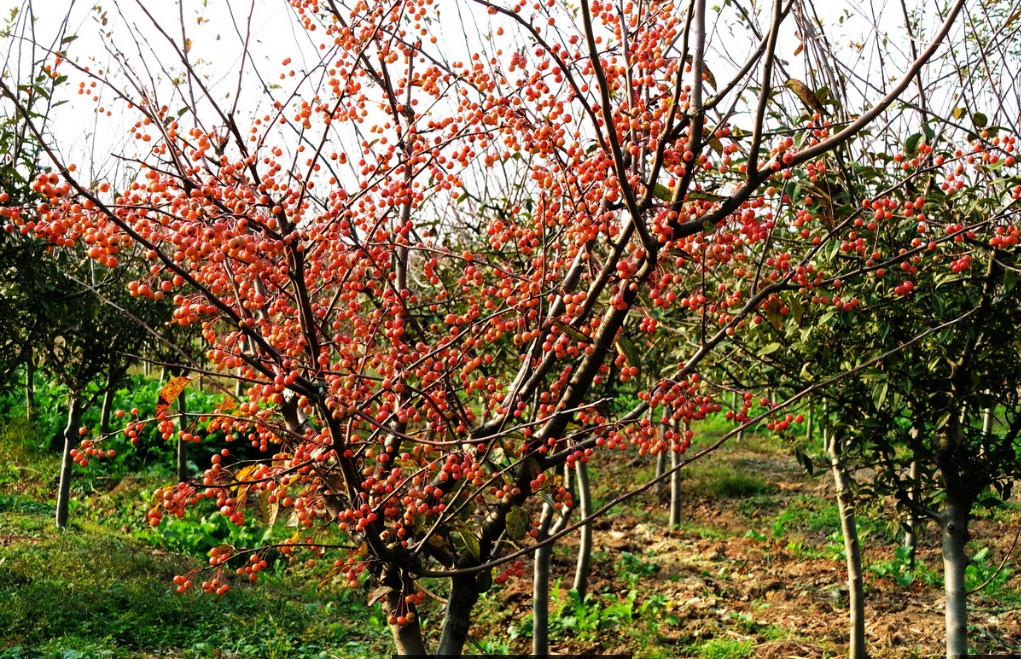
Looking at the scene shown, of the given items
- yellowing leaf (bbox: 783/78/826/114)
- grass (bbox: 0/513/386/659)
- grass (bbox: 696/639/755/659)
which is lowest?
grass (bbox: 696/639/755/659)

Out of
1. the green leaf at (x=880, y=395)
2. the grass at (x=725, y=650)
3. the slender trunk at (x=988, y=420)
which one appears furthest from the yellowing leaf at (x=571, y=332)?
the grass at (x=725, y=650)

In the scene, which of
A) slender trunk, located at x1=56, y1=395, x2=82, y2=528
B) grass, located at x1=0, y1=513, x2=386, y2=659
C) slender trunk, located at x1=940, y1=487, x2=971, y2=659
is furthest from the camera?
slender trunk, located at x1=56, y1=395, x2=82, y2=528

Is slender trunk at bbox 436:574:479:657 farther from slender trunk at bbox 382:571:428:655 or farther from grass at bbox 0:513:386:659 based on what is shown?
grass at bbox 0:513:386:659

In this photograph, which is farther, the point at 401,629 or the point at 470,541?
the point at 401,629

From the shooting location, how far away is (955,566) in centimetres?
415

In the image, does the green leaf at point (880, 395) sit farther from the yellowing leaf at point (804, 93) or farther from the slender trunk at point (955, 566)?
the yellowing leaf at point (804, 93)

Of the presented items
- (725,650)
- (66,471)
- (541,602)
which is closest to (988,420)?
(725,650)

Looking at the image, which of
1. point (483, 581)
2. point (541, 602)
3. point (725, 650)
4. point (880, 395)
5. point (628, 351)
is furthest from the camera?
point (725, 650)

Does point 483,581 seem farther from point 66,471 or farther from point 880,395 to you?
point 66,471

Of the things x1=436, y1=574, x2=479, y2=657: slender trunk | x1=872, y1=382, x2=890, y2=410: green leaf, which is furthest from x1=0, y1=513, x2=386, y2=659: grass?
x1=872, y1=382, x2=890, y2=410: green leaf

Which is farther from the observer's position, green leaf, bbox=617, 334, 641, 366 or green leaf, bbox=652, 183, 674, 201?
green leaf, bbox=617, 334, 641, 366

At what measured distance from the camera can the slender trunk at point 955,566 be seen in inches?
160

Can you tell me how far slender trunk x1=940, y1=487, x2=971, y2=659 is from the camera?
4.06 meters

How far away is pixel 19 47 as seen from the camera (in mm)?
4973
